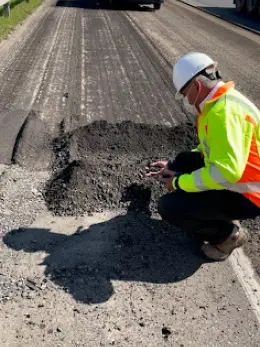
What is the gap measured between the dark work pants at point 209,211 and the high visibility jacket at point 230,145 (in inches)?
5.3

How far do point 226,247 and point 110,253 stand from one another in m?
0.89

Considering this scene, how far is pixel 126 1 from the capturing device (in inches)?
758

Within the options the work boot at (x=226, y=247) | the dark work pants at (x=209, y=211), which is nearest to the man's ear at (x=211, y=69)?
the dark work pants at (x=209, y=211)

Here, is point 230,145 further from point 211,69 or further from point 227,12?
point 227,12

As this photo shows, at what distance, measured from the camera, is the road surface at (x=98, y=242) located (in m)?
3.12

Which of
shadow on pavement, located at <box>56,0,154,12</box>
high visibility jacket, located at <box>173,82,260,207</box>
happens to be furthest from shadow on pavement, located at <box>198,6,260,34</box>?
high visibility jacket, located at <box>173,82,260,207</box>

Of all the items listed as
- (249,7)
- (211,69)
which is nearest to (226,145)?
(211,69)

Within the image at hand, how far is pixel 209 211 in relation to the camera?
3.56 meters

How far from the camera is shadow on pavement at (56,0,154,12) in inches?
782

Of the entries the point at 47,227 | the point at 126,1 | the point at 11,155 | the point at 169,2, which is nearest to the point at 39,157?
the point at 11,155

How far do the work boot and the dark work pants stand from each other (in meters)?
0.04

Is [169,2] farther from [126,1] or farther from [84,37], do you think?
[84,37]

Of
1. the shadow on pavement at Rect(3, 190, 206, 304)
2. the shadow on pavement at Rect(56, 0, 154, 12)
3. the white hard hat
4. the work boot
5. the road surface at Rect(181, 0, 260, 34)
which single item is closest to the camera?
the white hard hat

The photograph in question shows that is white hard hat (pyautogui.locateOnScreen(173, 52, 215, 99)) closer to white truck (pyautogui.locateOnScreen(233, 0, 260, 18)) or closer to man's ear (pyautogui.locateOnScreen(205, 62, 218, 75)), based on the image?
man's ear (pyautogui.locateOnScreen(205, 62, 218, 75))
